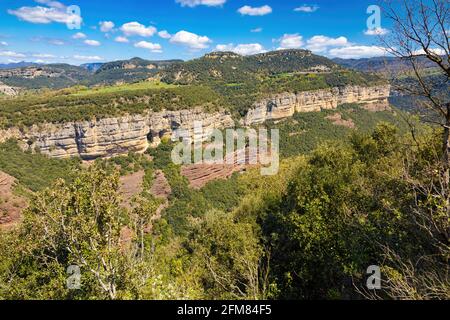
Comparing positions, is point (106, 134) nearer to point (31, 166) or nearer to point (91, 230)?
point (31, 166)

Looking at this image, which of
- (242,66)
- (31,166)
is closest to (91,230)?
(31,166)

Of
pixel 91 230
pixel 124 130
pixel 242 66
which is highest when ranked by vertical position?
pixel 242 66

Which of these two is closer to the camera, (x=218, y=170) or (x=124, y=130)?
(x=218, y=170)

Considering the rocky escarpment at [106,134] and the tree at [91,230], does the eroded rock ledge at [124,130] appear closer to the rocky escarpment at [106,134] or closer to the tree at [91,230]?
the rocky escarpment at [106,134]

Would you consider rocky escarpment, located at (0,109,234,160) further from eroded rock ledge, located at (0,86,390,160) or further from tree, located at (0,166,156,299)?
tree, located at (0,166,156,299)

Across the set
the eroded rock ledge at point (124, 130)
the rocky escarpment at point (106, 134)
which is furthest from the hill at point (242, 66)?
the rocky escarpment at point (106, 134)

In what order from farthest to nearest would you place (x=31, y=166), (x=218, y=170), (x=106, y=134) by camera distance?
(x=218, y=170), (x=106, y=134), (x=31, y=166)

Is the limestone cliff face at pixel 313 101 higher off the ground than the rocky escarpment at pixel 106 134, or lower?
higher
